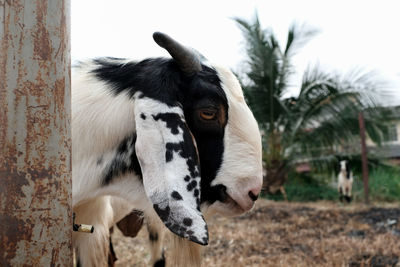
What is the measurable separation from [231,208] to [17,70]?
1.11 metres

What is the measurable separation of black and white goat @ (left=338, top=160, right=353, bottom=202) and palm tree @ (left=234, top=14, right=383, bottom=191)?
0.59 meters

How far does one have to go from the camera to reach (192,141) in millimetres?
1767

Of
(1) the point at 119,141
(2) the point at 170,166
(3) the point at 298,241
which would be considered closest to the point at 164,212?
(2) the point at 170,166

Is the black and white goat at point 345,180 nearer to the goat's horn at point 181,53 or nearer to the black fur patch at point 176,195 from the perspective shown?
the goat's horn at point 181,53

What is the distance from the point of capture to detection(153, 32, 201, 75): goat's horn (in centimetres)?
179

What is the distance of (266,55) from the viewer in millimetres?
12586

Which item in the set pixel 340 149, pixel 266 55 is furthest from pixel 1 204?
pixel 340 149

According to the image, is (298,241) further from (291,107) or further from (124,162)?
(291,107)

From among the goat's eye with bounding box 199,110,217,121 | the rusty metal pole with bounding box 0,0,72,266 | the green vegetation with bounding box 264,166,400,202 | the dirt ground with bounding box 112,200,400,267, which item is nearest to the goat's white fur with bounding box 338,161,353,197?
the green vegetation with bounding box 264,166,400,202

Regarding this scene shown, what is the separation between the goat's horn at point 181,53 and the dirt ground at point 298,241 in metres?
3.04

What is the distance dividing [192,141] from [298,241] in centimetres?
447

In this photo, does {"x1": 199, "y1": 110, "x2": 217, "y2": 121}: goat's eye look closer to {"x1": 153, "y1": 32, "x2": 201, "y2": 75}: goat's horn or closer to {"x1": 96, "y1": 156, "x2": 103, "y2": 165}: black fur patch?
{"x1": 153, "y1": 32, "x2": 201, "y2": 75}: goat's horn

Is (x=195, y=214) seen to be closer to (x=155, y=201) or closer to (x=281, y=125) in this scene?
(x=155, y=201)

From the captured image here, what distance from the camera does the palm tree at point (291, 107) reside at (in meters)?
12.1
